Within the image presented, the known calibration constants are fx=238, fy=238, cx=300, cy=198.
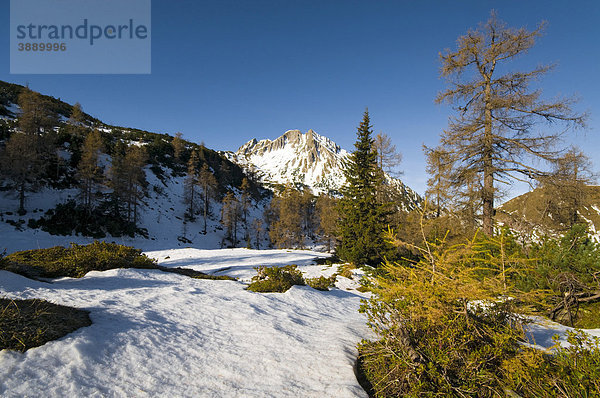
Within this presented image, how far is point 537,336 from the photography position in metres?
4.17

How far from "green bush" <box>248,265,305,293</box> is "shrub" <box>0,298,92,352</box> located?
4322 mm

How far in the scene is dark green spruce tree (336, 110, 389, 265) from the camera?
14492 millimetres

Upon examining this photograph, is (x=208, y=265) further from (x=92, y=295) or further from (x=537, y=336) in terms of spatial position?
(x=537, y=336)

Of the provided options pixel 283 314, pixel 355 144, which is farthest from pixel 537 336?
pixel 355 144

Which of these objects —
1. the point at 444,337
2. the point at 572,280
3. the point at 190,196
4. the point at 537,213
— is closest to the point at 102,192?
the point at 190,196

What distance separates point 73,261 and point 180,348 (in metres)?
5.44

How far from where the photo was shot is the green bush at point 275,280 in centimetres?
714

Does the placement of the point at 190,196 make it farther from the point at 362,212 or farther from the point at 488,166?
the point at 488,166

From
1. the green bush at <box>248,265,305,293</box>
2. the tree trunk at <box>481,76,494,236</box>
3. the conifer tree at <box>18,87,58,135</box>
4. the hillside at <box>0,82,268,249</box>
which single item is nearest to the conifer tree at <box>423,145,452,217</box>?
the tree trunk at <box>481,76,494,236</box>

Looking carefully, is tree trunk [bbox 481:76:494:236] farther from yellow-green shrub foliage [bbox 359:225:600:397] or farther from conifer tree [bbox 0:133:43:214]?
conifer tree [bbox 0:133:43:214]

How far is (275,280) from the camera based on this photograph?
7.74m

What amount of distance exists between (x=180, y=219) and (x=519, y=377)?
43056mm

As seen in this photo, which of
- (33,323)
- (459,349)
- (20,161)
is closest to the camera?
(459,349)

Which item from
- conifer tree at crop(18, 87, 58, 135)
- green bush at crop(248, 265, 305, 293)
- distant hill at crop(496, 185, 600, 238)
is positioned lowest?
green bush at crop(248, 265, 305, 293)
